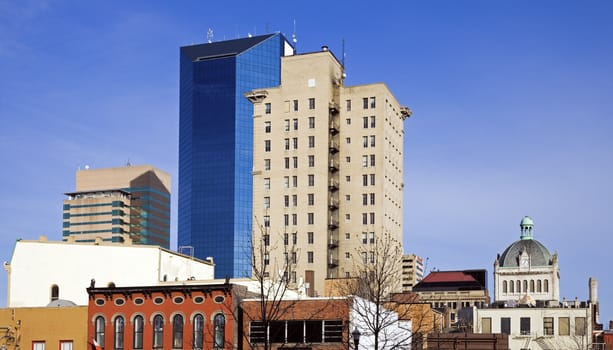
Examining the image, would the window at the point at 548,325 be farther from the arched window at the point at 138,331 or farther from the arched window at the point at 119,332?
the arched window at the point at 119,332

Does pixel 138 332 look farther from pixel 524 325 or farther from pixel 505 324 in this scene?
pixel 524 325

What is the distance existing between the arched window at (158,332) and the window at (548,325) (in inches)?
2144

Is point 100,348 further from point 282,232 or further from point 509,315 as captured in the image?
point 282,232

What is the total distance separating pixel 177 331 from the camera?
77750mm

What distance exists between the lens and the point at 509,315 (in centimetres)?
11869

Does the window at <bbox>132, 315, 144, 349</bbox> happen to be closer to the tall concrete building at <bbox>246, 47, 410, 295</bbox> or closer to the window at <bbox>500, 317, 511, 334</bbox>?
the window at <bbox>500, 317, 511, 334</bbox>

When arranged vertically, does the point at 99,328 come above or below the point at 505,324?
above

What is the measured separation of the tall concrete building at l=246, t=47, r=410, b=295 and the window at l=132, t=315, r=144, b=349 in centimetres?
8078

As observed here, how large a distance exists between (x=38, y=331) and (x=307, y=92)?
3590 inches

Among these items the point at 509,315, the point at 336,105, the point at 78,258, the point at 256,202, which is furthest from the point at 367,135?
the point at 78,258

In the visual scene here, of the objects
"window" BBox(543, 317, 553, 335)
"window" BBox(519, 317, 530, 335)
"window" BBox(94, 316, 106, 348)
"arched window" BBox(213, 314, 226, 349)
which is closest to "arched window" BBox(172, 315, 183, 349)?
"arched window" BBox(213, 314, 226, 349)

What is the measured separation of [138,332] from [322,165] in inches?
3406

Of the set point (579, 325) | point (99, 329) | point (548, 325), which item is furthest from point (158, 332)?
point (579, 325)

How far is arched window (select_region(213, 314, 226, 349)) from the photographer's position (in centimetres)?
7556
